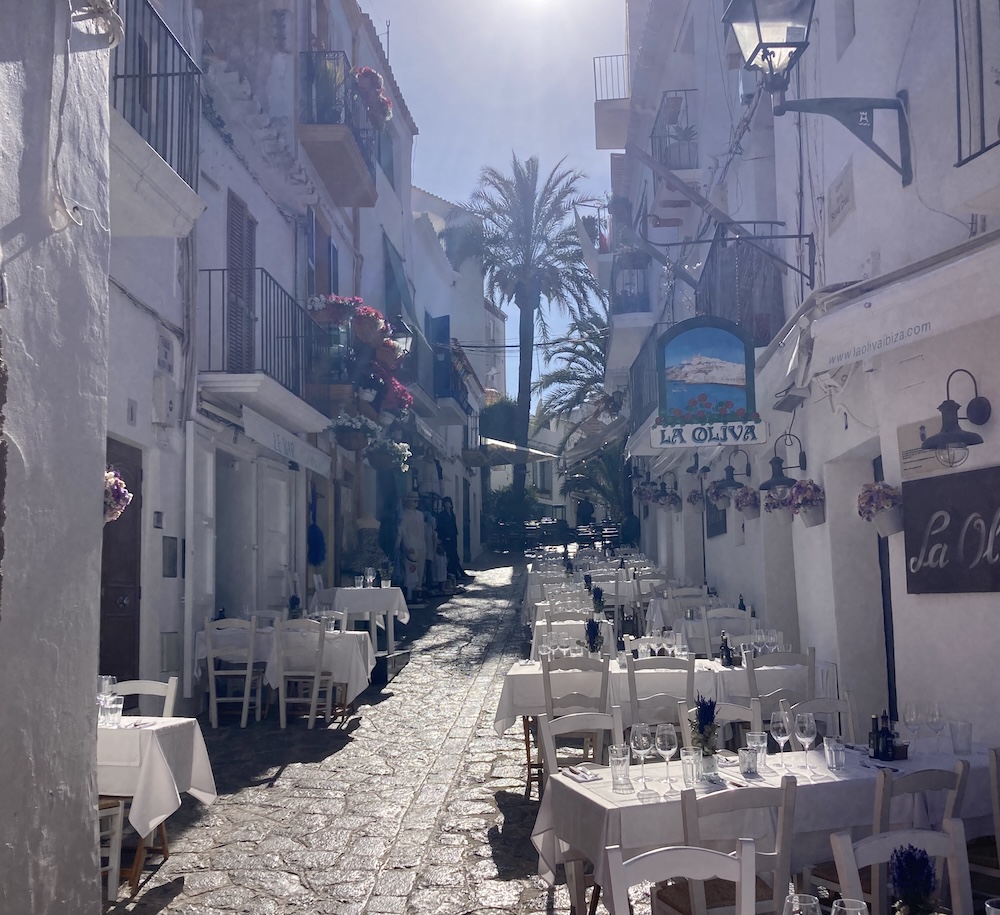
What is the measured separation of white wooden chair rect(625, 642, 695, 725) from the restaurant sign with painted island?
7.76 feet

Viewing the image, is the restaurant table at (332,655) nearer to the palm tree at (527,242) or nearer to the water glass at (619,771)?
the water glass at (619,771)

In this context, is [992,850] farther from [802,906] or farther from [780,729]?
[802,906]

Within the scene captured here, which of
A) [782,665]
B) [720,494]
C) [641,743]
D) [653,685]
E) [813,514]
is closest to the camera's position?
[641,743]

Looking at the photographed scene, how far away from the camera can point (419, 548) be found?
22.7m

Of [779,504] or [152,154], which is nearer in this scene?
[152,154]

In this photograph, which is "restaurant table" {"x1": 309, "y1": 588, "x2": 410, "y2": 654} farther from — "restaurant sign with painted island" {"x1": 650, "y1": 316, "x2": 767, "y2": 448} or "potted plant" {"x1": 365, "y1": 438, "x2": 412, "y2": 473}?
"restaurant sign with painted island" {"x1": 650, "y1": 316, "x2": 767, "y2": 448}

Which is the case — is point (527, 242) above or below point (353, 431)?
above

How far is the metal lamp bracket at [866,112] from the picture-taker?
24.8 feet

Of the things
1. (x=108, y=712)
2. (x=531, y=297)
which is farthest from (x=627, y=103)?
(x=108, y=712)

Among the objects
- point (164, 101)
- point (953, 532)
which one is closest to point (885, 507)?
point (953, 532)

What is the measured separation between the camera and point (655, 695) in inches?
274

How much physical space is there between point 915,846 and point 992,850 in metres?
2.09

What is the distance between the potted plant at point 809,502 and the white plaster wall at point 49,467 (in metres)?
6.47

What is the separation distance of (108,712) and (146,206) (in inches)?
140
